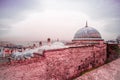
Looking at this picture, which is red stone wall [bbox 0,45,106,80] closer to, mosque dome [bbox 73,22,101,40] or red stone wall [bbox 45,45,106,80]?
red stone wall [bbox 45,45,106,80]

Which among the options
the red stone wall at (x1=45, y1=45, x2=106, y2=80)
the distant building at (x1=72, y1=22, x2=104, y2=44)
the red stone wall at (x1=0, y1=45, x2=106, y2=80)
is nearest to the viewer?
the red stone wall at (x1=0, y1=45, x2=106, y2=80)

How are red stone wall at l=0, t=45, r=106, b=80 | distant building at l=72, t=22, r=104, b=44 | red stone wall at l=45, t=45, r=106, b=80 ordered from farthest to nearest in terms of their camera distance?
distant building at l=72, t=22, r=104, b=44, red stone wall at l=45, t=45, r=106, b=80, red stone wall at l=0, t=45, r=106, b=80

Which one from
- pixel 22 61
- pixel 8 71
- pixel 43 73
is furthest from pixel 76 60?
pixel 8 71

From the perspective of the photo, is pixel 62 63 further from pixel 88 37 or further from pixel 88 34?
pixel 88 34

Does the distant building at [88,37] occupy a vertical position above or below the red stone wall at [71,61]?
above

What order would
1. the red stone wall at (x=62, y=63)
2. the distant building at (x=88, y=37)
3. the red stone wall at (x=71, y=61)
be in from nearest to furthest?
the red stone wall at (x=62, y=63)
the red stone wall at (x=71, y=61)
the distant building at (x=88, y=37)

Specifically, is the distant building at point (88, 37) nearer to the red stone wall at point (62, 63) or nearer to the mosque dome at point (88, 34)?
the mosque dome at point (88, 34)

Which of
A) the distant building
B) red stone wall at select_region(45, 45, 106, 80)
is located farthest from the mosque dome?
red stone wall at select_region(45, 45, 106, 80)

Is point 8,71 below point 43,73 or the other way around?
the other way around

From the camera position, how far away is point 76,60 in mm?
7047

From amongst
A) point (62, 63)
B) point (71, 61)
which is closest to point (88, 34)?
point (71, 61)

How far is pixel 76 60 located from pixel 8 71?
4.25 m

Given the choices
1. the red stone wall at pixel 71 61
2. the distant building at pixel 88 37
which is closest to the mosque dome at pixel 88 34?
the distant building at pixel 88 37

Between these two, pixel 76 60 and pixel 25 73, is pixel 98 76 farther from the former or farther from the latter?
pixel 25 73
